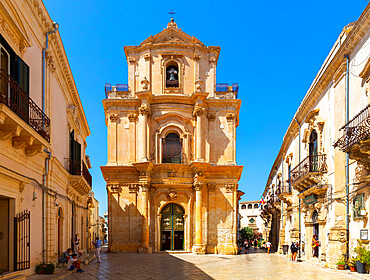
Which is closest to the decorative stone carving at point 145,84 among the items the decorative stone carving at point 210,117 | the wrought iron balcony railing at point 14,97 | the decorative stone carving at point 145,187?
the decorative stone carving at point 210,117

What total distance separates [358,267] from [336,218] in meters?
2.88

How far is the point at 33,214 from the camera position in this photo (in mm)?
11648

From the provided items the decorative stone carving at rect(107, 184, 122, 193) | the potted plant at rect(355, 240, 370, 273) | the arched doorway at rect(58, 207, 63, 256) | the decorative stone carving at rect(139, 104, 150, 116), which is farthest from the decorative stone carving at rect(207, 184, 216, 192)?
the potted plant at rect(355, 240, 370, 273)

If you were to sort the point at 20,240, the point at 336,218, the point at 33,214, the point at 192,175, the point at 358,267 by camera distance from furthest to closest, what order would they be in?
the point at 192,175 < the point at 336,218 < the point at 358,267 < the point at 33,214 < the point at 20,240

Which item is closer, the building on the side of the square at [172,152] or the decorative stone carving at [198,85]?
the building on the side of the square at [172,152]

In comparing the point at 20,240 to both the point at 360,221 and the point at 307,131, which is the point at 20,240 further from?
the point at 307,131

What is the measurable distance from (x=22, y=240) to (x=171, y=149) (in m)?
17.2

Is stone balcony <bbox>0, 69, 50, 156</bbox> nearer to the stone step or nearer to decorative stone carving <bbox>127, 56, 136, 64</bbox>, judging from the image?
the stone step

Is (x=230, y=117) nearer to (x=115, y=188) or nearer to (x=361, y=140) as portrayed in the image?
(x=115, y=188)

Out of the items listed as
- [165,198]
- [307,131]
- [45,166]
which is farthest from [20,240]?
[165,198]

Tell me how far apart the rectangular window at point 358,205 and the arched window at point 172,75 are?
54.9 feet

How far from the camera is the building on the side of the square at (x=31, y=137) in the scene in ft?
30.4

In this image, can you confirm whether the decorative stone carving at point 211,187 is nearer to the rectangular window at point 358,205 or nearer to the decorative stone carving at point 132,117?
the decorative stone carving at point 132,117

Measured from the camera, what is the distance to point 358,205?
13445 millimetres
